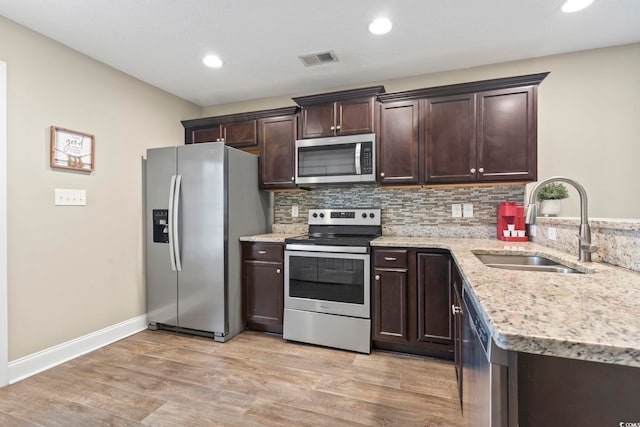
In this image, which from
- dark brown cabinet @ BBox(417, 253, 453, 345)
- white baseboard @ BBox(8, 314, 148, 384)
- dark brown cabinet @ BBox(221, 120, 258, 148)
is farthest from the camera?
dark brown cabinet @ BBox(221, 120, 258, 148)

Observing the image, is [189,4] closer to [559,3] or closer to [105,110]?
[105,110]

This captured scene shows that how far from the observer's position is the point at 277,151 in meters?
3.17

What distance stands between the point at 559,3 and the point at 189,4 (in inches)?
94.5

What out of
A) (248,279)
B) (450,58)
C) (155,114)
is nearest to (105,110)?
(155,114)

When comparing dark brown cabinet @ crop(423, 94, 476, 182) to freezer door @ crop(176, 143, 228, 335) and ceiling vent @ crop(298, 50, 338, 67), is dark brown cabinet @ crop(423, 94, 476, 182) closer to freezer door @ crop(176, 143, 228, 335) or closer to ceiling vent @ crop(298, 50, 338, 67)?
ceiling vent @ crop(298, 50, 338, 67)

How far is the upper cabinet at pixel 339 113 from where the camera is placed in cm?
280

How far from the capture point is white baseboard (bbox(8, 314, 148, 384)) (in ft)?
6.91

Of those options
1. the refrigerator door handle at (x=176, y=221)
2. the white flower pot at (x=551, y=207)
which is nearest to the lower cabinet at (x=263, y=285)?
the refrigerator door handle at (x=176, y=221)

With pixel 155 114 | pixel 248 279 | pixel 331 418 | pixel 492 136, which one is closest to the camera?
pixel 331 418

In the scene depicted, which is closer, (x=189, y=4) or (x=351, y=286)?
(x=189, y=4)

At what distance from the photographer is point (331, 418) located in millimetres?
1707

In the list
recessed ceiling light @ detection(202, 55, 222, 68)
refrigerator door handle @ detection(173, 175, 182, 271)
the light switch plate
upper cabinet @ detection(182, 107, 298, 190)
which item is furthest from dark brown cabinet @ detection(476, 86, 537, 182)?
the light switch plate

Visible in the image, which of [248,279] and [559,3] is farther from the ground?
[559,3]

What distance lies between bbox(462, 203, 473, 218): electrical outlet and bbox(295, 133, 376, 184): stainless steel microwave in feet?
3.02
